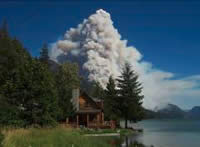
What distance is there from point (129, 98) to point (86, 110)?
774cm

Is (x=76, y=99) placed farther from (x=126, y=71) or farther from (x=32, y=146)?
(x=32, y=146)

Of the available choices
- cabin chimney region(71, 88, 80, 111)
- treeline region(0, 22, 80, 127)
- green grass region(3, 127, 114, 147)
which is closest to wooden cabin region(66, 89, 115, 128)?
cabin chimney region(71, 88, 80, 111)

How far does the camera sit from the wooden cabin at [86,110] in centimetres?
3912

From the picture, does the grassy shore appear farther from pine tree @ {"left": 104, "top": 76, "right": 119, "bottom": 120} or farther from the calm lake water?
pine tree @ {"left": 104, "top": 76, "right": 119, "bottom": 120}

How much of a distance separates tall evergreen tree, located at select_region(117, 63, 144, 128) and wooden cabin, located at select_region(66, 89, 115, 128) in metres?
4.61

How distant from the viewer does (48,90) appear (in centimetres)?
2259

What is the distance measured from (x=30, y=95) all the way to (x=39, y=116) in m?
2.02

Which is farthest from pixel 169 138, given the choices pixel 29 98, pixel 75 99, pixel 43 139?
pixel 43 139

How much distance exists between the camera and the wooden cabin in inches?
1540

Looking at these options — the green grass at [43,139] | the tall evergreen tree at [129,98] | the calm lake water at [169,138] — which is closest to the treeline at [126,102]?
the tall evergreen tree at [129,98]

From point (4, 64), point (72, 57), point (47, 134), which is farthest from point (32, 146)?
point (72, 57)

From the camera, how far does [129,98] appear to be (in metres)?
43.0

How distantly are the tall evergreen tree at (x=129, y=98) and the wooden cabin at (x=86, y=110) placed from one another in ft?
15.1

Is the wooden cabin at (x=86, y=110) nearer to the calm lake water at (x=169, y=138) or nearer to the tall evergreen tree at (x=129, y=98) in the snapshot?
the tall evergreen tree at (x=129, y=98)
